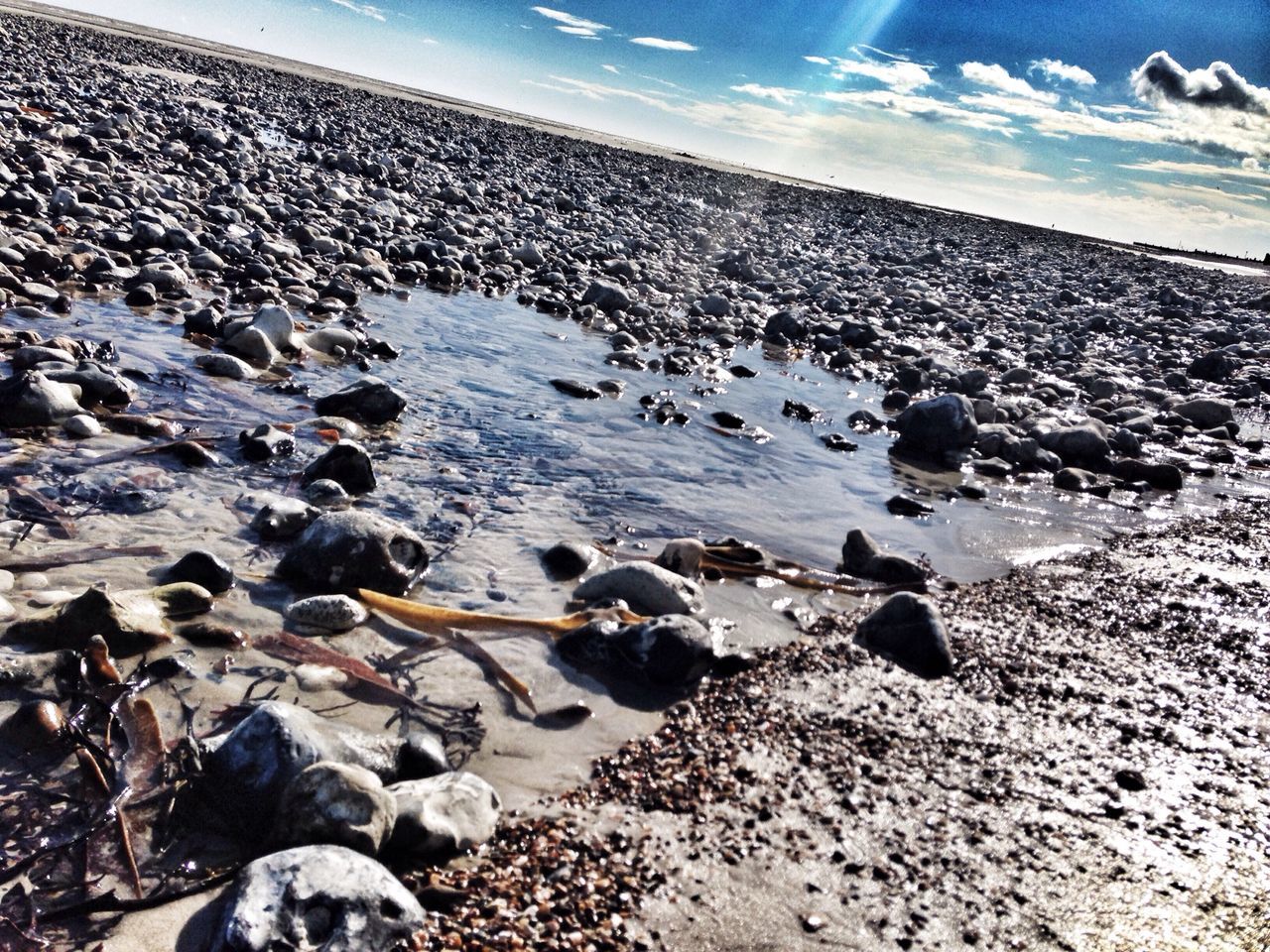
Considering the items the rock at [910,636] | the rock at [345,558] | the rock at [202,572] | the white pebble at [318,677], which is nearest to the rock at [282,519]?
the rock at [345,558]

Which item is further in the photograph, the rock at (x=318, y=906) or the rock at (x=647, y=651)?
the rock at (x=647, y=651)

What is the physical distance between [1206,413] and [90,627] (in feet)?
37.0

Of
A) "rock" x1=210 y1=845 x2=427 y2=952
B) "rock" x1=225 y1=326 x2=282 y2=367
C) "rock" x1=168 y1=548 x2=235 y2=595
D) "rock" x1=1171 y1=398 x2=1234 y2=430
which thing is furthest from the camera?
"rock" x1=1171 y1=398 x2=1234 y2=430

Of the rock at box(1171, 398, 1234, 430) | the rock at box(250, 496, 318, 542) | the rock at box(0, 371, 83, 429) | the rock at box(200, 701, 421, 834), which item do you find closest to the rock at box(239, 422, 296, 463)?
the rock at box(250, 496, 318, 542)

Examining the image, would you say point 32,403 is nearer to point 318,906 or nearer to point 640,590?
point 640,590

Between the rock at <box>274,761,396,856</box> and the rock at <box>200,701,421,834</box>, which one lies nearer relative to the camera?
the rock at <box>274,761,396,856</box>

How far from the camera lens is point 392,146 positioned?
2358 centimetres

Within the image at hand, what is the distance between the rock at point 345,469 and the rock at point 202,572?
3.88 feet

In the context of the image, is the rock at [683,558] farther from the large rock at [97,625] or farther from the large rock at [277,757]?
the large rock at [97,625]

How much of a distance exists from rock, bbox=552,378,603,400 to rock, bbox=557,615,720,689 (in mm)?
4057

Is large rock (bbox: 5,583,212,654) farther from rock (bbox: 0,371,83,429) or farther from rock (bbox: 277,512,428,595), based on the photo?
rock (bbox: 0,371,83,429)

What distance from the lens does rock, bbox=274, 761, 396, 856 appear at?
221 centimetres

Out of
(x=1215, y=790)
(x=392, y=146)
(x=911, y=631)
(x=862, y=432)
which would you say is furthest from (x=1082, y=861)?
(x=392, y=146)

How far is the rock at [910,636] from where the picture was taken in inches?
150
